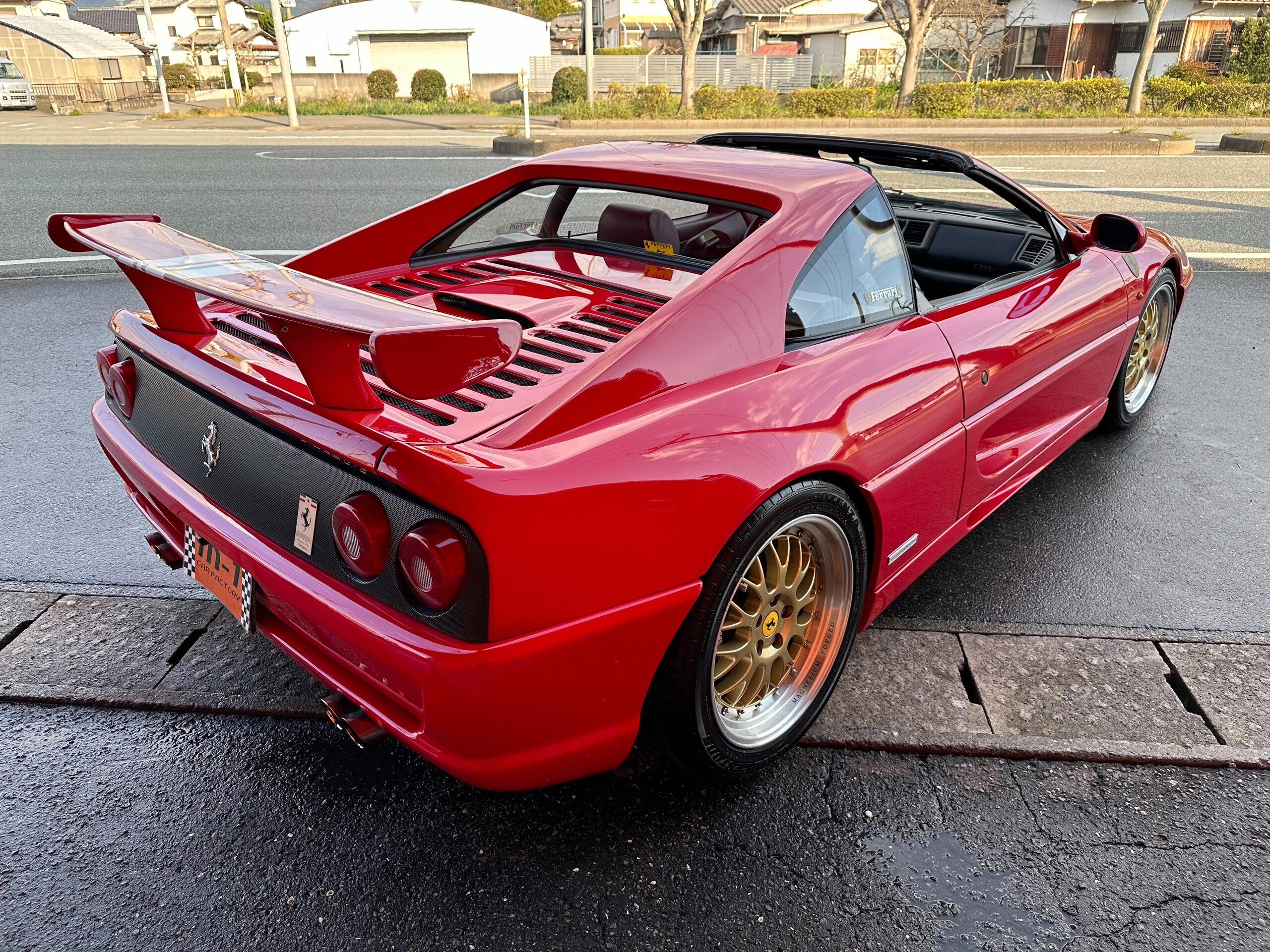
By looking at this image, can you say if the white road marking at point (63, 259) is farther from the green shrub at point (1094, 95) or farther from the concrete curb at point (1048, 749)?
the green shrub at point (1094, 95)

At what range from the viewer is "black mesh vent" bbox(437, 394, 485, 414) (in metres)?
1.79

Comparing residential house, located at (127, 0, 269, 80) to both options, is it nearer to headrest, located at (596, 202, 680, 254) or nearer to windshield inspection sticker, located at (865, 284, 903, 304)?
headrest, located at (596, 202, 680, 254)

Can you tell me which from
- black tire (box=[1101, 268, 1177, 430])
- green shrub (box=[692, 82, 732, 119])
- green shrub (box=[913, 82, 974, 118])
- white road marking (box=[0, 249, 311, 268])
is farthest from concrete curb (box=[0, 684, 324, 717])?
green shrub (box=[913, 82, 974, 118])

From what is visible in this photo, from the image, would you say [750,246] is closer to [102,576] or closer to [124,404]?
[124,404]

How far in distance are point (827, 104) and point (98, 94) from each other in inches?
1310

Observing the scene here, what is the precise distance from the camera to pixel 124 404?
234 cm

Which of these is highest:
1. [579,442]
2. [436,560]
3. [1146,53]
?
[1146,53]

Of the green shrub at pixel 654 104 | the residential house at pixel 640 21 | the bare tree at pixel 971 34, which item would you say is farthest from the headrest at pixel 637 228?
the residential house at pixel 640 21

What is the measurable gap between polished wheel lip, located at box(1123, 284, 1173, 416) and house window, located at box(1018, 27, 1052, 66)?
115 ft

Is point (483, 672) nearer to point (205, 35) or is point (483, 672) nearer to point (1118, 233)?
point (1118, 233)

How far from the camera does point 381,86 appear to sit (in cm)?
3247

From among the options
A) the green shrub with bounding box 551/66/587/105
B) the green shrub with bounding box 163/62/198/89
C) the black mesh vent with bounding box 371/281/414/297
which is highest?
the green shrub with bounding box 163/62/198/89

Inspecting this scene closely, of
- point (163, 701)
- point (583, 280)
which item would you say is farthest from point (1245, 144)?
point (163, 701)

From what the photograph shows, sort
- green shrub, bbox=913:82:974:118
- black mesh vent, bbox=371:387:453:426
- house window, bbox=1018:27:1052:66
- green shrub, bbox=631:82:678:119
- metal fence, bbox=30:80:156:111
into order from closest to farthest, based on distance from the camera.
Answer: black mesh vent, bbox=371:387:453:426 → green shrub, bbox=913:82:974:118 → green shrub, bbox=631:82:678:119 → house window, bbox=1018:27:1052:66 → metal fence, bbox=30:80:156:111
